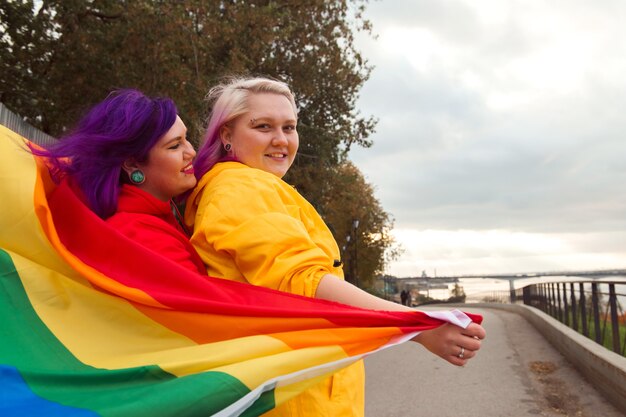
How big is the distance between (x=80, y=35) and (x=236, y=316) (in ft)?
41.6

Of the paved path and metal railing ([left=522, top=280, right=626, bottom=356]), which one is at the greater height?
metal railing ([left=522, top=280, right=626, bottom=356])

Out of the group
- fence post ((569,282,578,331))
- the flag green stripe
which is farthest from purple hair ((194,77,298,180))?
fence post ((569,282,578,331))

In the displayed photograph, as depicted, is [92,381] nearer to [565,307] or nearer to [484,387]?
[484,387]

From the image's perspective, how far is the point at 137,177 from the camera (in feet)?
7.82

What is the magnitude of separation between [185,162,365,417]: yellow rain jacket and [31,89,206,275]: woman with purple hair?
0.14 m

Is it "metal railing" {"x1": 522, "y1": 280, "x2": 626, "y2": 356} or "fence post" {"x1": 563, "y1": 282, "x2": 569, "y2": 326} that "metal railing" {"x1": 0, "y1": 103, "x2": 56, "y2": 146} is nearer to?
"metal railing" {"x1": 522, "y1": 280, "x2": 626, "y2": 356}

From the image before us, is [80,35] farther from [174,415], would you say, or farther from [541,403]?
[174,415]

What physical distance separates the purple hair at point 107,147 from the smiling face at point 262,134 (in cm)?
32

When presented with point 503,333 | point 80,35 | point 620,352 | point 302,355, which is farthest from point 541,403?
point 80,35

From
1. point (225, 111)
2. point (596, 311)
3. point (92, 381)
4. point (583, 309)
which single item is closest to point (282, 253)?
point (92, 381)

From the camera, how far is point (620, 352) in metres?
8.45

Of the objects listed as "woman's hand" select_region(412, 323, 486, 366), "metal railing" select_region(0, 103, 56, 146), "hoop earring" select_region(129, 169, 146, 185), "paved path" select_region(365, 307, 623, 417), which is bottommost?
"paved path" select_region(365, 307, 623, 417)

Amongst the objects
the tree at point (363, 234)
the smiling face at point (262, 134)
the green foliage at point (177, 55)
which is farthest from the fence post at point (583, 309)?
the tree at point (363, 234)

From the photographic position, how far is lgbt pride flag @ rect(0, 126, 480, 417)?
1786 mm
